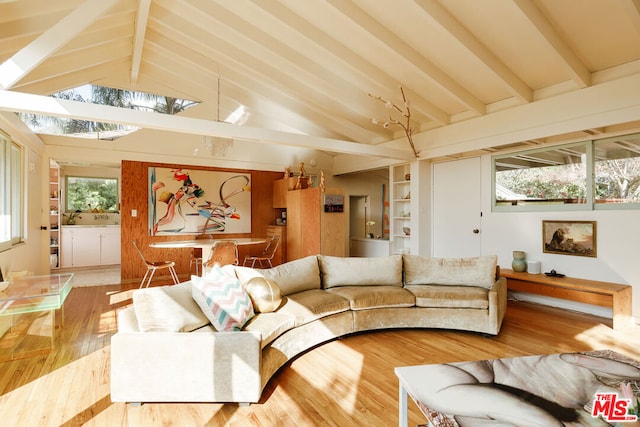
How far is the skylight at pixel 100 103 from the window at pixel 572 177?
572cm

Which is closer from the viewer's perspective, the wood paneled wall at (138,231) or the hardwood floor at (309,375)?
the hardwood floor at (309,375)

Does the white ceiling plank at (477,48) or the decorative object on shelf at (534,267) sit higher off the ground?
the white ceiling plank at (477,48)

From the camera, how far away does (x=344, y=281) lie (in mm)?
3910

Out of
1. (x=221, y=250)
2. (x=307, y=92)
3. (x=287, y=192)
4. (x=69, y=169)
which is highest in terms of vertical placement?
(x=307, y=92)

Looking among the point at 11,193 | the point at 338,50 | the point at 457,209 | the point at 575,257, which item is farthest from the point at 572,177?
the point at 11,193

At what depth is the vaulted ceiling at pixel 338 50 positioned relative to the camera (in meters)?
3.28

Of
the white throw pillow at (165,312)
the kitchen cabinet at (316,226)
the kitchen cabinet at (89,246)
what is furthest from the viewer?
the kitchen cabinet at (89,246)

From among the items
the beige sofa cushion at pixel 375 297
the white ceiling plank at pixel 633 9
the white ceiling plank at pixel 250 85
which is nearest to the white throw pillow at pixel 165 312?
the beige sofa cushion at pixel 375 297

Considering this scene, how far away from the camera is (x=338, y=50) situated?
14.0 feet

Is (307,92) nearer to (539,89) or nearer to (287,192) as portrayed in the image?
(287,192)

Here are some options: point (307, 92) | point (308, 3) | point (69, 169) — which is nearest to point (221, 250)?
point (307, 92)

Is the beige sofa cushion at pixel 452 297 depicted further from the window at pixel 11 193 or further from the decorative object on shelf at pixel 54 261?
the decorative object on shelf at pixel 54 261

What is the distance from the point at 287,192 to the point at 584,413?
252 inches

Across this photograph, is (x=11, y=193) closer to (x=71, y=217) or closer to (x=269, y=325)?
(x=71, y=217)
